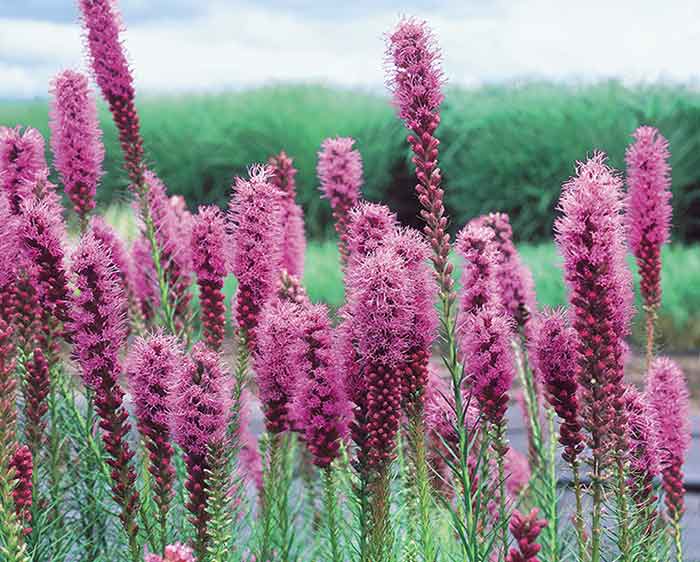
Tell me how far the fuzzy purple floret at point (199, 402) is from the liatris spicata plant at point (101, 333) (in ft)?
0.63

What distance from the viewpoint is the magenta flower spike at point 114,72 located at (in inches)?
108

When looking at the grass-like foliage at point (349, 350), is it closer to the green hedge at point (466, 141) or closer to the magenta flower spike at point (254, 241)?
the magenta flower spike at point (254, 241)

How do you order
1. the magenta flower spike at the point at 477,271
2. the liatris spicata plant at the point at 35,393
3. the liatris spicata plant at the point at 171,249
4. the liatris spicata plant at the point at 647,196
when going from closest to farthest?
the magenta flower spike at the point at 477,271 < the liatris spicata plant at the point at 35,393 < the liatris spicata plant at the point at 647,196 < the liatris spicata plant at the point at 171,249

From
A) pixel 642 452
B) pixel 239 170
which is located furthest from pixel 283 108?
pixel 642 452

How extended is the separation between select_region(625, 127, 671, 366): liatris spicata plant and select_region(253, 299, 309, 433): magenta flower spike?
3.57 feet

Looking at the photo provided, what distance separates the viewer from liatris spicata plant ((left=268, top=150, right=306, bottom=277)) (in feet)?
8.87

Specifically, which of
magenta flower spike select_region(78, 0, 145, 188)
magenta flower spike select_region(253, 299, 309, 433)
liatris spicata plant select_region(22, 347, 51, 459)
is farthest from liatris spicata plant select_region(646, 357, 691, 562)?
magenta flower spike select_region(78, 0, 145, 188)

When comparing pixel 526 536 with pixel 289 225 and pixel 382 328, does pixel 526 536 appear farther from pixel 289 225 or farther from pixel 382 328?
pixel 289 225

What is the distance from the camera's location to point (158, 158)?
17.5 m

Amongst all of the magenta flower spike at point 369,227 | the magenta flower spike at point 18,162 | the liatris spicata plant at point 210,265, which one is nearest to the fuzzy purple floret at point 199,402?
the magenta flower spike at point 369,227

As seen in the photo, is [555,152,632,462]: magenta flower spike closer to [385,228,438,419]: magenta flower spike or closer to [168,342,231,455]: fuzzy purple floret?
[385,228,438,419]: magenta flower spike

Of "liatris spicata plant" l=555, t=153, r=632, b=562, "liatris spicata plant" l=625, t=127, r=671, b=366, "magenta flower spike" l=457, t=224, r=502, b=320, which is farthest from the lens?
"liatris spicata plant" l=625, t=127, r=671, b=366

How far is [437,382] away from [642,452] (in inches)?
27.1

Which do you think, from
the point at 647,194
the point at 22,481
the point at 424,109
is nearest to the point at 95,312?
the point at 22,481
